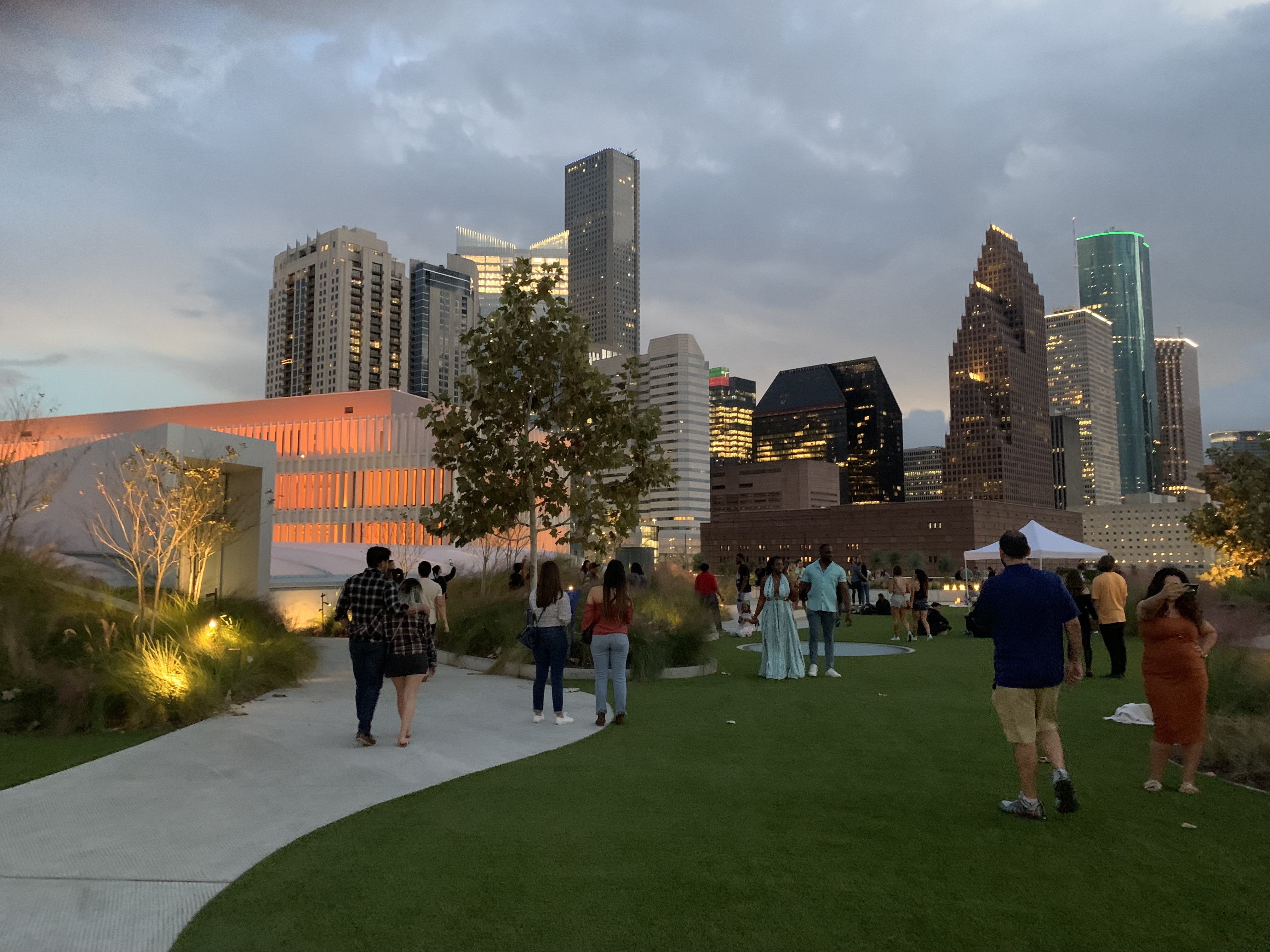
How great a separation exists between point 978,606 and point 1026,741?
862 millimetres

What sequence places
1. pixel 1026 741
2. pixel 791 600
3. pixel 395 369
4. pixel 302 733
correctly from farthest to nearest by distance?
1. pixel 395 369
2. pixel 791 600
3. pixel 302 733
4. pixel 1026 741

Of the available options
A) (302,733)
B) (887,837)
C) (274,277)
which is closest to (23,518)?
(302,733)

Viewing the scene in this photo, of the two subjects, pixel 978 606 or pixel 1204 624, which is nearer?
pixel 978 606

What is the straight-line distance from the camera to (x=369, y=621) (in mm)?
7422

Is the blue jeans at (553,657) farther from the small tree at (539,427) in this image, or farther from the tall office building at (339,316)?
the tall office building at (339,316)

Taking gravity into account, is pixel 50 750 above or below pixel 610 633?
below

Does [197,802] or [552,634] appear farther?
[552,634]

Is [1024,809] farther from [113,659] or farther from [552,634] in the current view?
[113,659]

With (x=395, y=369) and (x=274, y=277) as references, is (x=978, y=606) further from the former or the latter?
(x=274, y=277)

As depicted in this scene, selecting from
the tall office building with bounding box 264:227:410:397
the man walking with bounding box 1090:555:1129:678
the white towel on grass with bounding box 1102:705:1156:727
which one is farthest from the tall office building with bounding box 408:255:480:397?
the white towel on grass with bounding box 1102:705:1156:727

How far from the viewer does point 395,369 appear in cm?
15662

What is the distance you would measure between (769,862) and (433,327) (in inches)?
6574

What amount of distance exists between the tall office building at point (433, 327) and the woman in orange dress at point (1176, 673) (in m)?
157

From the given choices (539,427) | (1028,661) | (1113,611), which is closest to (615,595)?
(1028,661)
